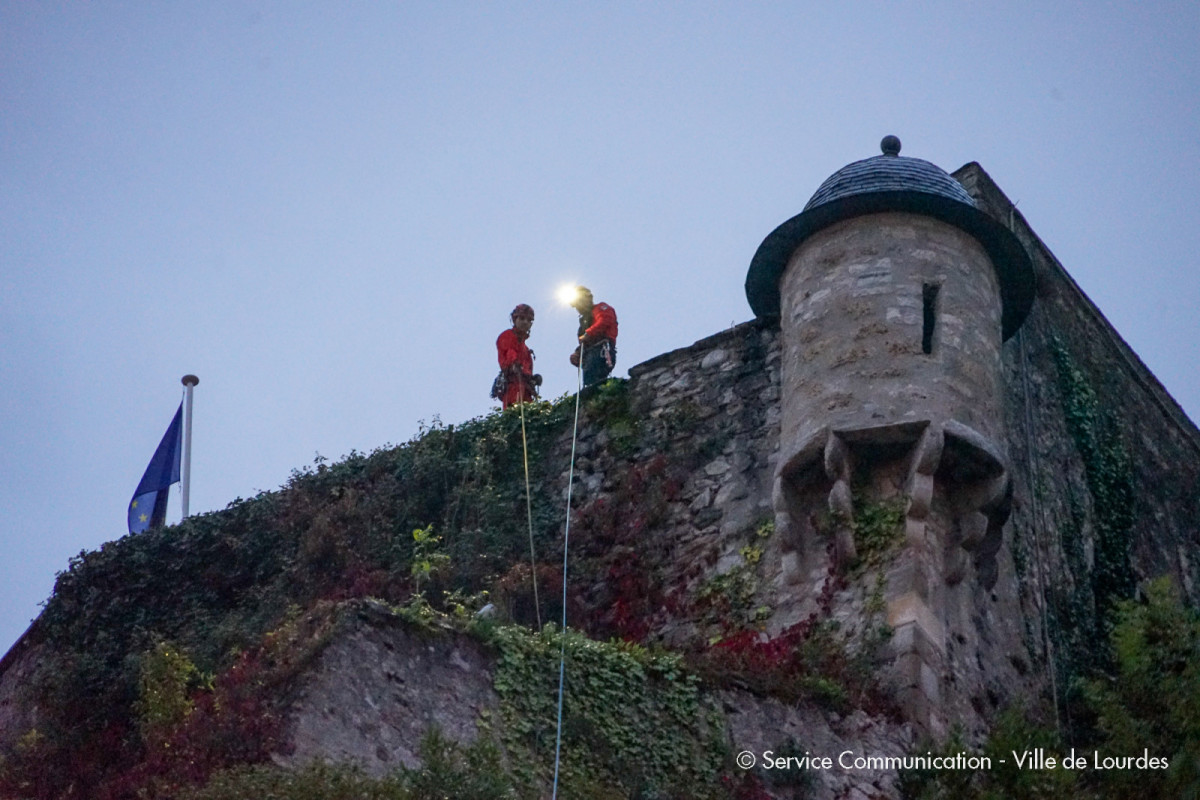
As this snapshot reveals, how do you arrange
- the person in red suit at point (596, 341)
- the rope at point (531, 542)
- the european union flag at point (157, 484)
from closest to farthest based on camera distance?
1. the rope at point (531, 542)
2. the person in red suit at point (596, 341)
3. the european union flag at point (157, 484)

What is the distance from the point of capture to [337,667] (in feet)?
39.4

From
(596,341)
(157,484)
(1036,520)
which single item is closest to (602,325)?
(596,341)

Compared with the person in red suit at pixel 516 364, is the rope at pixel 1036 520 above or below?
below

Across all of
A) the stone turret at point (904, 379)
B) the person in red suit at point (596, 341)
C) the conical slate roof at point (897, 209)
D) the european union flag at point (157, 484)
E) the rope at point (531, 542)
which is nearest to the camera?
the stone turret at point (904, 379)

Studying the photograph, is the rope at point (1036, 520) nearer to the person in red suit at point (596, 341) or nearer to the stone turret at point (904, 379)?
the stone turret at point (904, 379)

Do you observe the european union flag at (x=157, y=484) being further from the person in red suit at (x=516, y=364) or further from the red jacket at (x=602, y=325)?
the red jacket at (x=602, y=325)

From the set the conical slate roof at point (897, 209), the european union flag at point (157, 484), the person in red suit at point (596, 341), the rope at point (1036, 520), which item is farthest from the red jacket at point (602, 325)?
the european union flag at point (157, 484)

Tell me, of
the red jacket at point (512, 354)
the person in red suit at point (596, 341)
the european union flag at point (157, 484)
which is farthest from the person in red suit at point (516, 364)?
the european union flag at point (157, 484)

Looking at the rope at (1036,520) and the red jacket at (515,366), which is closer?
the rope at (1036,520)

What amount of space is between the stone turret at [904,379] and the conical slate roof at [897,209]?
0.05 ft

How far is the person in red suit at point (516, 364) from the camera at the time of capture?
19.4 m

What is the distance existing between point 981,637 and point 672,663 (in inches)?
116

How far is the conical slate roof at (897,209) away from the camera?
16.3 metres

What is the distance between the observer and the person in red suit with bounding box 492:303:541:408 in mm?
19406
